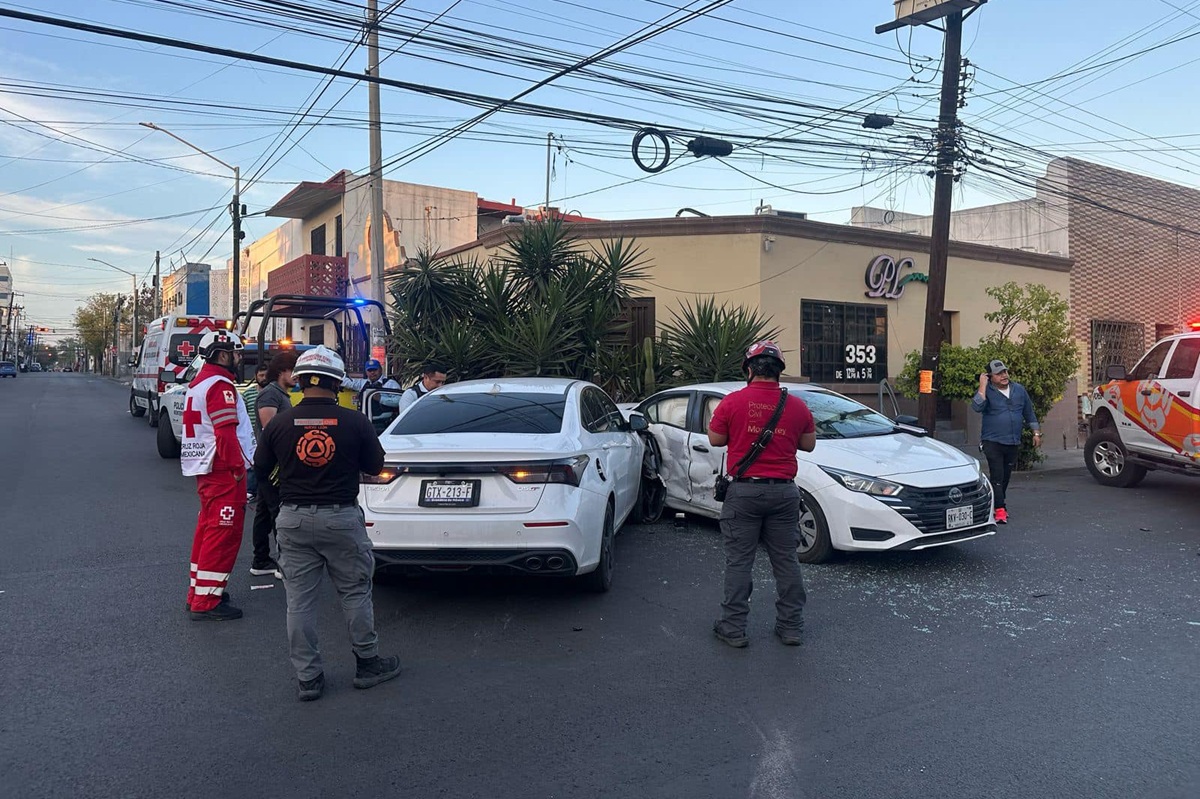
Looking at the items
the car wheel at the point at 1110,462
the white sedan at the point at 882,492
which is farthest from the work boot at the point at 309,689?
the car wheel at the point at 1110,462

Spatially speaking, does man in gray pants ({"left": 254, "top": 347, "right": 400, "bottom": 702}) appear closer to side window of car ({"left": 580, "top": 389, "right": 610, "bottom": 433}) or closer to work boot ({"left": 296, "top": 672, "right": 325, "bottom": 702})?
work boot ({"left": 296, "top": 672, "right": 325, "bottom": 702})

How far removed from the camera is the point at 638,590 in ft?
21.1

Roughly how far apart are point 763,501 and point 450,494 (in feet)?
6.32

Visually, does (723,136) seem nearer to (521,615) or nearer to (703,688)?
(521,615)

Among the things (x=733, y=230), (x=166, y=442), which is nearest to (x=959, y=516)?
(x=733, y=230)

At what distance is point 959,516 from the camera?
691cm

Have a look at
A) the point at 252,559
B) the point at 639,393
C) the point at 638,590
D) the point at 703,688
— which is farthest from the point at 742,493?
the point at 639,393

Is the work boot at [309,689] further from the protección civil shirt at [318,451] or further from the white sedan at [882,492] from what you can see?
the white sedan at [882,492]

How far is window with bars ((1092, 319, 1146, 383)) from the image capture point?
20.9 meters

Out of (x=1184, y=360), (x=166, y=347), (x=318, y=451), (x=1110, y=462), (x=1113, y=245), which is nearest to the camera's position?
(x=318, y=451)

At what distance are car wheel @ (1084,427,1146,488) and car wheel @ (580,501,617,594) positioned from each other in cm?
866

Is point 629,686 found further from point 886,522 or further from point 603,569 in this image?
point 886,522

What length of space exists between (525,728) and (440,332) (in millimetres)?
10177

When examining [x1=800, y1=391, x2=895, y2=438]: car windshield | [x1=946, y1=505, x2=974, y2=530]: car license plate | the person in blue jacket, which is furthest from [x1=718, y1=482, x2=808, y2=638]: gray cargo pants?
the person in blue jacket
